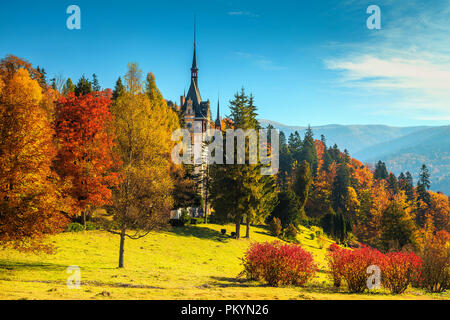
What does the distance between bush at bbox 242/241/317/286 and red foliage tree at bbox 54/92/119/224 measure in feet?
47.4

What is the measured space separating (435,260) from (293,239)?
88.4ft

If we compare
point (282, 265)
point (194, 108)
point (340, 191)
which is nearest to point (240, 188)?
point (282, 265)

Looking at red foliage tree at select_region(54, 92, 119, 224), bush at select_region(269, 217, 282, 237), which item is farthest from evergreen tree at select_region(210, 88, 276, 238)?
red foliage tree at select_region(54, 92, 119, 224)

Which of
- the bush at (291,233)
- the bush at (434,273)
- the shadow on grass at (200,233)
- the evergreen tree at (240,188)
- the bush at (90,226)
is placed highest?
the evergreen tree at (240,188)

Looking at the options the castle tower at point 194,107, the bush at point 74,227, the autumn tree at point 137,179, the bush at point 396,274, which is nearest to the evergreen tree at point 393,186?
the castle tower at point 194,107

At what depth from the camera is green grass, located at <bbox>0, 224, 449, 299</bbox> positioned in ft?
39.4

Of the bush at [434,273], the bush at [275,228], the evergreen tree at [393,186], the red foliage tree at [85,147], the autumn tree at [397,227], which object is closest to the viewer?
the bush at [434,273]

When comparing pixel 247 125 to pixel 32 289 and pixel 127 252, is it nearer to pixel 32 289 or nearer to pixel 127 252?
pixel 127 252

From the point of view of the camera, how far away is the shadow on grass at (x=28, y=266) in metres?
16.8

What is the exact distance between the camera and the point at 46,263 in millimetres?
18547

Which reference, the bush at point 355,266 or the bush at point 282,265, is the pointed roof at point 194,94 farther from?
the bush at point 355,266

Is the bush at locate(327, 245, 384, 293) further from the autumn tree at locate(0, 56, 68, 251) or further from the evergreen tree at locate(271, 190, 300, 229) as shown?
the evergreen tree at locate(271, 190, 300, 229)

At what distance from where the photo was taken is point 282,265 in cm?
1658
